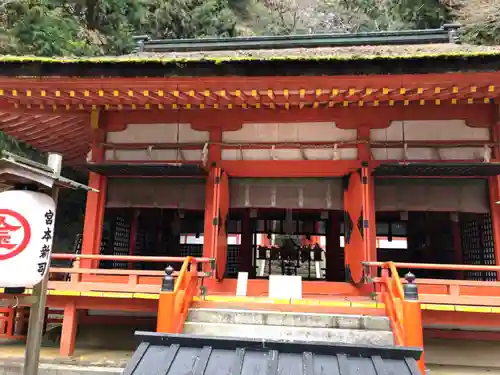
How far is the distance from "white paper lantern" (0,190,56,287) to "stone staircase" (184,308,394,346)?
2493 millimetres

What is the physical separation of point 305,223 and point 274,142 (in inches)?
217

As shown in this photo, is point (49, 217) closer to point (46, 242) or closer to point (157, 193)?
point (46, 242)

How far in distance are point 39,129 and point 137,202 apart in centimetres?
314

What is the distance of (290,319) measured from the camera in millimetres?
5609

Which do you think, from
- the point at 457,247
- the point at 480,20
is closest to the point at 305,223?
the point at 457,247

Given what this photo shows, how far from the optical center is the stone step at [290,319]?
5516 mm

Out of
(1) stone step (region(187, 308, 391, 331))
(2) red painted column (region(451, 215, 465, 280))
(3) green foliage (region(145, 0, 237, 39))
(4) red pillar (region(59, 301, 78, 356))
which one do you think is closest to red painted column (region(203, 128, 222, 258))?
(1) stone step (region(187, 308, 391, 331))

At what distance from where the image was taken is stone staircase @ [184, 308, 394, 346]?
5336mm

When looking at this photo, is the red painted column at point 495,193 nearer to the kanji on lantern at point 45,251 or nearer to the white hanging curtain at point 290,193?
the white hanging curtain at point 290,193

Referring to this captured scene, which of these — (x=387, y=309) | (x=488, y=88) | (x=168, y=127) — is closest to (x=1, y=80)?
(x=168, y=127)

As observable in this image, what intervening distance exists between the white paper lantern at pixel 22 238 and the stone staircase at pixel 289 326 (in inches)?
98.2

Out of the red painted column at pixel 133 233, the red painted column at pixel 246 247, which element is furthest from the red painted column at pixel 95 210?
the red painted column at pixel 246 247

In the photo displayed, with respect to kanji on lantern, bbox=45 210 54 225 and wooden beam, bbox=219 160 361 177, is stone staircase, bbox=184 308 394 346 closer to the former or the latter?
kanji on lantern, bbox=45 210 54 225

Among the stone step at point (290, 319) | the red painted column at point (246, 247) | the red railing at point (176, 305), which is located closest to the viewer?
the red railing at point (176, 305)
